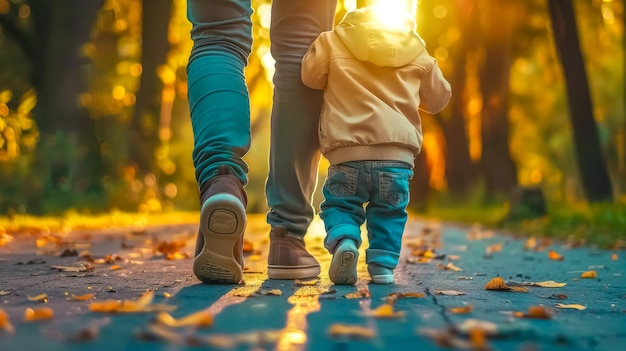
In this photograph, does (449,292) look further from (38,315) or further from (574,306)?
(38,315)

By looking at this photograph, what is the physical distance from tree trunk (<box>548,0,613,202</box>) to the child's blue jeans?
883cm

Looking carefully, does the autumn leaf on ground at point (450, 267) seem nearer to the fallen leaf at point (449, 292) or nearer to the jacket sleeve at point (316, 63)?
the fallen leaf at point (449, 292)

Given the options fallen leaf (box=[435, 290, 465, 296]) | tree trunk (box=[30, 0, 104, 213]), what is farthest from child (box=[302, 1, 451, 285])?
tree trunk (box=[30, 0, 104, 213])

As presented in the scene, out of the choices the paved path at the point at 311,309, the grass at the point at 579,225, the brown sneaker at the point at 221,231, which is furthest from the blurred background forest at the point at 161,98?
the brown sneaker at the point at 221,231

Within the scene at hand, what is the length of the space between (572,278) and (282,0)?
202 cm

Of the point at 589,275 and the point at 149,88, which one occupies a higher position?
the point at 149,88

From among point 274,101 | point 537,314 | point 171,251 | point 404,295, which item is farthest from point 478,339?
point 171,251

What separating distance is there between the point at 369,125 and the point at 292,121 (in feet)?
1.27

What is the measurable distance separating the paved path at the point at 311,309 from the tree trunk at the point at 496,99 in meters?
13.4

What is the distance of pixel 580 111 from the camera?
12.2 m

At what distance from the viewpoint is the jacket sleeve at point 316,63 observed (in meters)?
3.95

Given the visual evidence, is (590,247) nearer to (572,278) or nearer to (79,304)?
(572,278)

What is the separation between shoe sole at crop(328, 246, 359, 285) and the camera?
3.66 metres

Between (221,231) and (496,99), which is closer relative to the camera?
(221,231)
